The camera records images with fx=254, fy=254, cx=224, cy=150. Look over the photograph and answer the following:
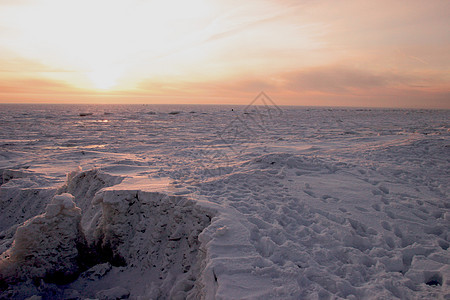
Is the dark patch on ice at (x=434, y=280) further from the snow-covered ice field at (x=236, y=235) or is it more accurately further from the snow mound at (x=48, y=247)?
the snow mound at (x=48, y=247)

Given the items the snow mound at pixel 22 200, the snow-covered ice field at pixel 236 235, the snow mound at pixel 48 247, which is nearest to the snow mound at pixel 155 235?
the snow-covered ice field at pixel 236 235

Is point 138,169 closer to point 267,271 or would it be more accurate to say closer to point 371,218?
point 267,271

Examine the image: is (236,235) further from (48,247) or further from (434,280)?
(48,247)

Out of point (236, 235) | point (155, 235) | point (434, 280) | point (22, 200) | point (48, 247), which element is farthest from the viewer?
point (22, 200)

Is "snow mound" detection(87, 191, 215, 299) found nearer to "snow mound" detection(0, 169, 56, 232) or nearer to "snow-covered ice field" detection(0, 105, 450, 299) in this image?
"snow-covered ice field" detection(0, 105, 450, 299)

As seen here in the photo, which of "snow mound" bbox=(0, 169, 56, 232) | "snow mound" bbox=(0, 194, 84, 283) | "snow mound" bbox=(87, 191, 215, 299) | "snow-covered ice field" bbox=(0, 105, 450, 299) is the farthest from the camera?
"snow mound" bbox=(0, 169, 56, 232)

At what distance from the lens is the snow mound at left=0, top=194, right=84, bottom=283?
430 centimetres

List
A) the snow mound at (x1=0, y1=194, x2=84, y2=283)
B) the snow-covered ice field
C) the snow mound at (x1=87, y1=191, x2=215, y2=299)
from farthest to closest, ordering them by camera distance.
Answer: the snow mound at (x1=0, y1=194, x2=84, y2=283) → the snow mound at (x1=87, y1=191, x2=215, y2=299) → the snow-covered ice field

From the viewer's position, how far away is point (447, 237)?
167 inches

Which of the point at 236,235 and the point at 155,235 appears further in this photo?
the point at 155,235

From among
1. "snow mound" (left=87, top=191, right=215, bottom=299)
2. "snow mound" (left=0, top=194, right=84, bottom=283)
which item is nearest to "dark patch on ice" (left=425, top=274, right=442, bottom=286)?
"snow mound" (left=87, top=191, right=215, bottom=299)

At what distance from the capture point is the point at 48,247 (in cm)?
457

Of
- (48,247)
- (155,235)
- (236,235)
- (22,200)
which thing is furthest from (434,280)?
(22,200)

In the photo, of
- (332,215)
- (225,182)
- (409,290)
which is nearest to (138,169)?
(225,182)
